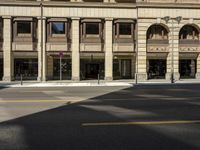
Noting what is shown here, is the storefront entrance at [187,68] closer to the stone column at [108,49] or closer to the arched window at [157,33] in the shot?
the arched window at [157,33]

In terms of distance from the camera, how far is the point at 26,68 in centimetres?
3916

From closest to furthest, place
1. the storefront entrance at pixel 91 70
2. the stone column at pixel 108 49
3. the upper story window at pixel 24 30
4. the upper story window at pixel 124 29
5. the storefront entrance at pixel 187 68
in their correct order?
the upper story window at pixel 24 30 → the stone column at pixel 108 49 → the upper story window at pixel 124 29 → the storefront entrance at pixel 91 70 → the storefront entrance at pixel 187 68

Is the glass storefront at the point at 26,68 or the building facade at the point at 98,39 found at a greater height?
the building facade at the point at 98,39

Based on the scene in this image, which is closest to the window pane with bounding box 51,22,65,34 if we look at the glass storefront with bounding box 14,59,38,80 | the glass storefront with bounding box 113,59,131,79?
the glass storefront with bounding box 14,59,38,80

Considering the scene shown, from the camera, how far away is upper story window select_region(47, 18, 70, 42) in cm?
3831

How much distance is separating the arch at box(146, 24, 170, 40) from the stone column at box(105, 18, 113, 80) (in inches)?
163

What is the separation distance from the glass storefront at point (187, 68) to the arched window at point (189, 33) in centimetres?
251

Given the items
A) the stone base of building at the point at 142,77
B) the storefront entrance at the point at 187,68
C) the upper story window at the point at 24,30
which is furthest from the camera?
the storefront entrance at the point at 187,68

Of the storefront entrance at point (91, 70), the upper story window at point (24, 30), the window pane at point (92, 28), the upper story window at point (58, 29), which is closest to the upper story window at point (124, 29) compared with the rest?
the window pane at point (92, 28)

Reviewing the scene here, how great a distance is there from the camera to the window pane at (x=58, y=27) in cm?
3856

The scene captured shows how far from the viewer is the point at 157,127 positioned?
955 cm

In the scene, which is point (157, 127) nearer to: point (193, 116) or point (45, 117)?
point (193, 116)

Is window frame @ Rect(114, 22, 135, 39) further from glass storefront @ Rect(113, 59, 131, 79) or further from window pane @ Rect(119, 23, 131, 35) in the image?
glass storefront @ Rect(113, 59, 131, 79)

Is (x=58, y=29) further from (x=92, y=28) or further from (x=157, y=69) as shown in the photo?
(x=157, y=69)
